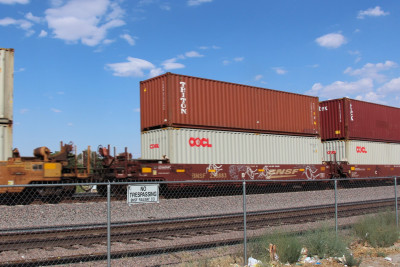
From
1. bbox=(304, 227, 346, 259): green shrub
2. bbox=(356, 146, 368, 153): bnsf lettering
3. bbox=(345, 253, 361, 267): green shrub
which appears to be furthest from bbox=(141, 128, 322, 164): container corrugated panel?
bbox=(345, 253, 361, 267): green shrub

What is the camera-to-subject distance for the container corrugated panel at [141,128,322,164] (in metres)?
15.0

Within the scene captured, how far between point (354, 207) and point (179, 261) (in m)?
8.46

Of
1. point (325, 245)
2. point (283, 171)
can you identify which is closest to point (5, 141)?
point (325, 245)

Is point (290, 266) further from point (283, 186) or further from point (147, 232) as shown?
point (283, 186)

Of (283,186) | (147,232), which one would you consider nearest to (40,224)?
(147,232)

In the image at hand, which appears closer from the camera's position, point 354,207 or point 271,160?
point 354,207

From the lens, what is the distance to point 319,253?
6.70 meters

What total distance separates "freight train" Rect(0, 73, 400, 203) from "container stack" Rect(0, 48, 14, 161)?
425 millimetres

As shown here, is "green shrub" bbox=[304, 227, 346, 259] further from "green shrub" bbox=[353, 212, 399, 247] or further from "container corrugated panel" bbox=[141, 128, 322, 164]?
"container corrugated panel" bbox=[141, 128, 322, 164]

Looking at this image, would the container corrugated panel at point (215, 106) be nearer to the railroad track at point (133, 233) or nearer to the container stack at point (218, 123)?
the container stack at point (218, 123)

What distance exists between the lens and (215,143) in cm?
1590

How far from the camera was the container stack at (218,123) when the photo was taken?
15.2 m

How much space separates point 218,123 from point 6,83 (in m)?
8.31

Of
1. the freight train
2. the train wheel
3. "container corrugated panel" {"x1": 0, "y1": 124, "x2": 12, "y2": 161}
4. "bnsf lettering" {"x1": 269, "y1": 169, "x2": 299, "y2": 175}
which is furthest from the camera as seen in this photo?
"bnsf lettering" {"x1": 269, "y1": 169, "x2": 299, "y2": 175}
